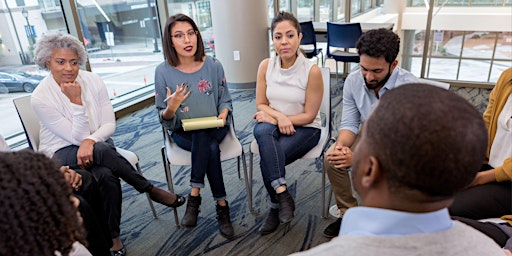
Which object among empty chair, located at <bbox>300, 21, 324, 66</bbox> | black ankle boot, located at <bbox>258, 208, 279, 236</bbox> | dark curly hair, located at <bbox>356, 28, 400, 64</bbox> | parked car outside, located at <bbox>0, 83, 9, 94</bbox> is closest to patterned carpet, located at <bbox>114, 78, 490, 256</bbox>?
black ankle boot, located at <bbox>258, 208, 279, 236</bbox>

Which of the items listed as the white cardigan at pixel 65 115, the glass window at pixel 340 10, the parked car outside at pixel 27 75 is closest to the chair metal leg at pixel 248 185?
the white cardigan at pixel 65 115

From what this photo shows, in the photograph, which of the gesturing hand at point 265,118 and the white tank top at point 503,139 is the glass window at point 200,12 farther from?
the white tank top at point 503,139

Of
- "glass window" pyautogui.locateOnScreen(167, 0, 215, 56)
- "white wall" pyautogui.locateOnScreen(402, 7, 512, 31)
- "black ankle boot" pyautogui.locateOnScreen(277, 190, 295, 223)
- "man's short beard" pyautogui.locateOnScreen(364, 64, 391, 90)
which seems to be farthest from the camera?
"white wall" pyautogui.locateOnScreen(402, 7, 512, 31)

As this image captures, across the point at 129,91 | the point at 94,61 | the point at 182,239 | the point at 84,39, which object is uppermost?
the point at 84,39

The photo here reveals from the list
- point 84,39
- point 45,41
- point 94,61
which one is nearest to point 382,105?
point 45,41

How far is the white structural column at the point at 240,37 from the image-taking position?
186 inches

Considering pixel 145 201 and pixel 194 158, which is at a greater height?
pixel 194 158

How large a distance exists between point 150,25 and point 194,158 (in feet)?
11.2

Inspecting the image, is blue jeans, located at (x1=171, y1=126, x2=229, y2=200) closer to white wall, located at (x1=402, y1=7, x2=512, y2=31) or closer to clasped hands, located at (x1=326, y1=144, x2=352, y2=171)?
clasped hands, located at (x1=326, y1=144, x2=352, y2=171)

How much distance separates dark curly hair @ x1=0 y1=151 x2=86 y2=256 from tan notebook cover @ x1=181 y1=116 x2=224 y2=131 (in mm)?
1146

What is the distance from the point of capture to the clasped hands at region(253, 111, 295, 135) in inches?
82.3

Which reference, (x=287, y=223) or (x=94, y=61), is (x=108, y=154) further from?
(x=94, y=61)

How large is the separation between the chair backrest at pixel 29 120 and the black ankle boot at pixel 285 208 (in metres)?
1.42

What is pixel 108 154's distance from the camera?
192 cm
